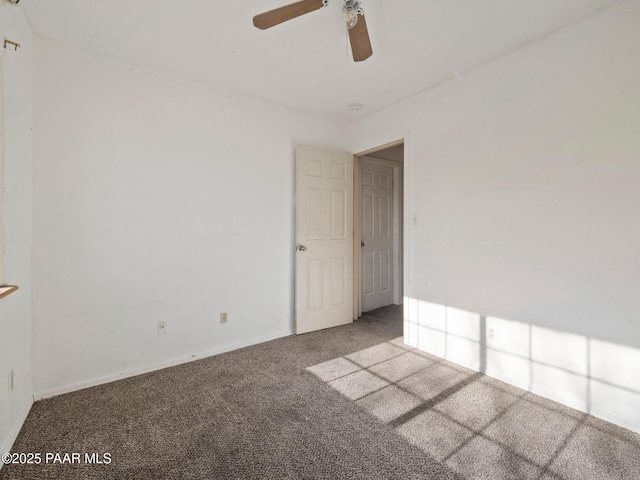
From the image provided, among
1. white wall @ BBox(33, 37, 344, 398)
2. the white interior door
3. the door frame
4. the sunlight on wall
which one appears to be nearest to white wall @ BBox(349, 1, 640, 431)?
the sunlight on wall

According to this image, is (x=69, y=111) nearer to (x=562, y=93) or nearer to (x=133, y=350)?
(x=133, y=350)

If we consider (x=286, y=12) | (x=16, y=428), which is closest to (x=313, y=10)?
(x=286, y=12)

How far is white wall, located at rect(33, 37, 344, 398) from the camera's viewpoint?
7.33 feet

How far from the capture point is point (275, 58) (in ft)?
8.12

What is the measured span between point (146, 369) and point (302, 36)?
2.87m

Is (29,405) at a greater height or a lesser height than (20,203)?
lesser

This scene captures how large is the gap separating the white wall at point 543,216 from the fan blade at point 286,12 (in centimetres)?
171

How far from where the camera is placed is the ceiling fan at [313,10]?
1.54 meters

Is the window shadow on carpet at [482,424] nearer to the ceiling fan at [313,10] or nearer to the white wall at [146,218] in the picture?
the white wall at [146,218]

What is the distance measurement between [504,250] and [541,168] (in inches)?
25.4

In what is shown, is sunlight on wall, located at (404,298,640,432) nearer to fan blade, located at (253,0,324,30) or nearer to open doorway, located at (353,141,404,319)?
open doorway, located at (353,141,404,319)

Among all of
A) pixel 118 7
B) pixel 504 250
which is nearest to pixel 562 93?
pixel 504 250

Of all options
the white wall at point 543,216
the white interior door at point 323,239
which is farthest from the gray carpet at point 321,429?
the white interior door at point 323,239

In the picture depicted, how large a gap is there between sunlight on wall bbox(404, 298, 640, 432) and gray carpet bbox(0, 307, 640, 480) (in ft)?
0.32
